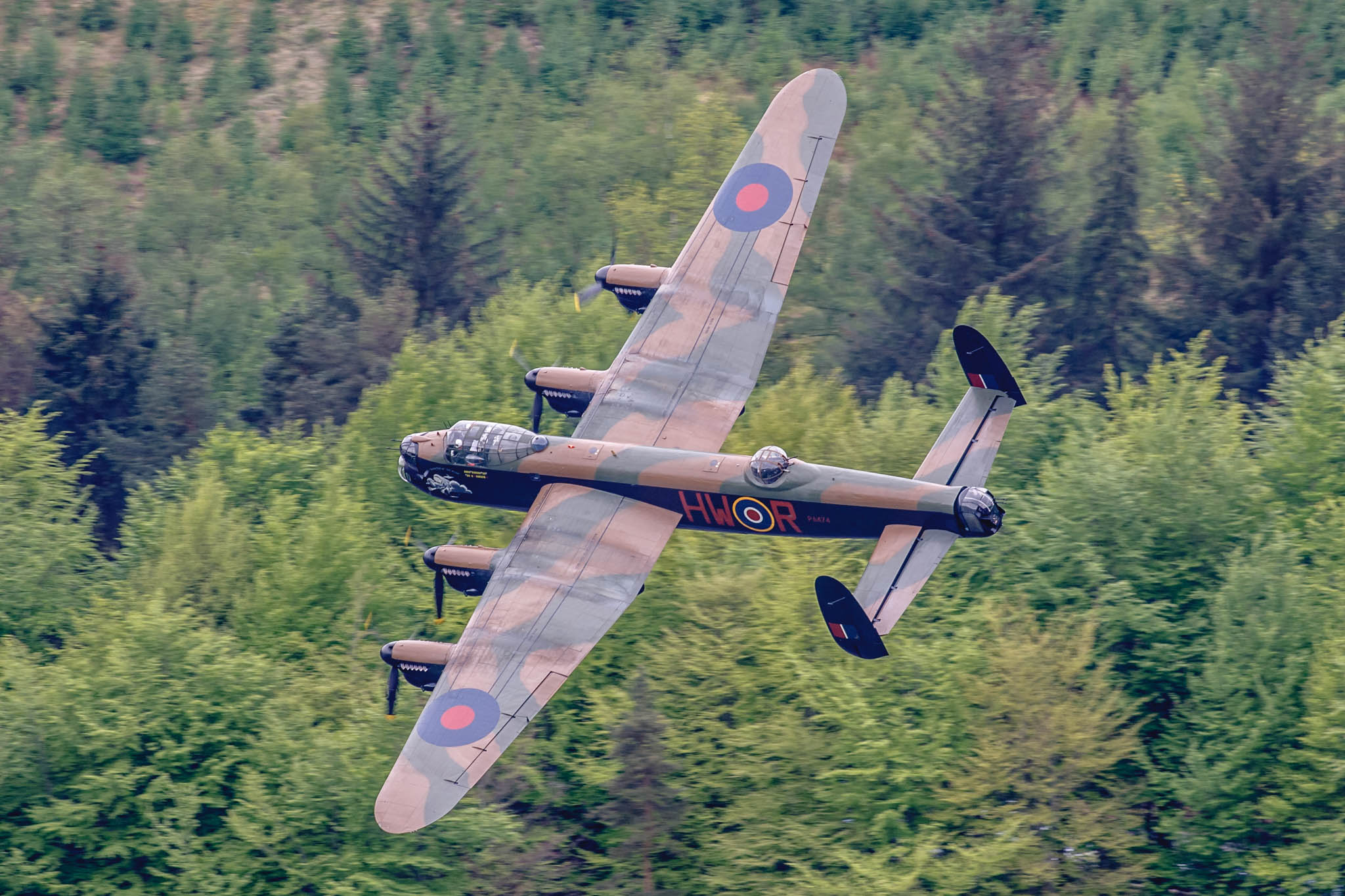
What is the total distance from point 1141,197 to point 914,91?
18.3 meters

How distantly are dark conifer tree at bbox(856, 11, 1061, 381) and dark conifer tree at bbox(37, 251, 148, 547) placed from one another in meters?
28.1

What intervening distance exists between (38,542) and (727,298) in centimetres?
2182

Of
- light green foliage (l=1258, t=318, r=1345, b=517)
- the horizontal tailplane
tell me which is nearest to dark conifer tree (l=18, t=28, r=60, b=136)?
light green foliage (l=1258, t=318, r=1345, b=517)

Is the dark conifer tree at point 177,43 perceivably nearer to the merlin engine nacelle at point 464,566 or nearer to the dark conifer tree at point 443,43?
the dark conifer tree at point 443,43

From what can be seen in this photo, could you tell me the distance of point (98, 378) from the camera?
61.2 metres

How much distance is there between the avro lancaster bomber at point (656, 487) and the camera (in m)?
33.9

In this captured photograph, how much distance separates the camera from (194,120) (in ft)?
317

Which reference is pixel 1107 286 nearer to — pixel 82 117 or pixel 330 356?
pixel 330 356

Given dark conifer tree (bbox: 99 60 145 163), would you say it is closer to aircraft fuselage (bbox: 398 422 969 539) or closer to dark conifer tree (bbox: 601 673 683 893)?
aircraft fuselage (bbox: 398 422 969 539)

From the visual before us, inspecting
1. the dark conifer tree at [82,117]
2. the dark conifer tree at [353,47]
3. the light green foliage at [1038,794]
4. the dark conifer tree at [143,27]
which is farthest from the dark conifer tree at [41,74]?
the light green foliage at [1038,794]

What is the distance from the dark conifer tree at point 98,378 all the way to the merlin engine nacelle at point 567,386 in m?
25.4

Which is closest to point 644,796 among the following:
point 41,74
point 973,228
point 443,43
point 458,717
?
point 458,717

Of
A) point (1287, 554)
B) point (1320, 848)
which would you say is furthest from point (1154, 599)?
point (1320, 848)

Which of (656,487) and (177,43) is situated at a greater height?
(656,487)
